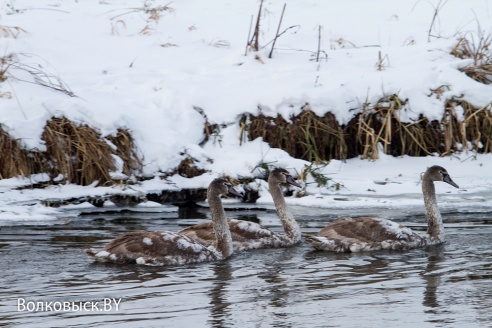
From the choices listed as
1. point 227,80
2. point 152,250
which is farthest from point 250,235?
point 227,80

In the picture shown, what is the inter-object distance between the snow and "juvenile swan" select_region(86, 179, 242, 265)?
2.56 metres

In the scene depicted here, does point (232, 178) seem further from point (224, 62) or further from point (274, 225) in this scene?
point (224, 62)

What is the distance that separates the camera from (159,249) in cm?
1008

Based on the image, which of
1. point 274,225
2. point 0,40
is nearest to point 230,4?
point 0,40

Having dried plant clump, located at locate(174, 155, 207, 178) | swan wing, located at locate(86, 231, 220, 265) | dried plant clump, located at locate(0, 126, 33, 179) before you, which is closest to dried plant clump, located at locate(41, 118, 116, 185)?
dried plant clump, located at locate(0, 126, 33, 179)

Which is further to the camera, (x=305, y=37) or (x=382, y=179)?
(x=305, y=37)

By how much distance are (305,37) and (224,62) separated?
1.99m

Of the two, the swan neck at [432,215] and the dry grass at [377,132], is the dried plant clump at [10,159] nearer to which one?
the dry grass at [377,132]

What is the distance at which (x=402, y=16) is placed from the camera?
19.7m

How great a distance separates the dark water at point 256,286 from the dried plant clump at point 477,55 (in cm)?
499

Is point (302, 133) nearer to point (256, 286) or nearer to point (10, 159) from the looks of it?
point (10, 159)

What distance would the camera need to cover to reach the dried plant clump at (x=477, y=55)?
53.3ft

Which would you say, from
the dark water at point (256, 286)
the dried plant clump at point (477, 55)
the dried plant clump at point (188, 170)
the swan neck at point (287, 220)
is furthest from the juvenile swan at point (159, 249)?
the dried plant clump at point (477, 55)

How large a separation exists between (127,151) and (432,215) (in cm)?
490
